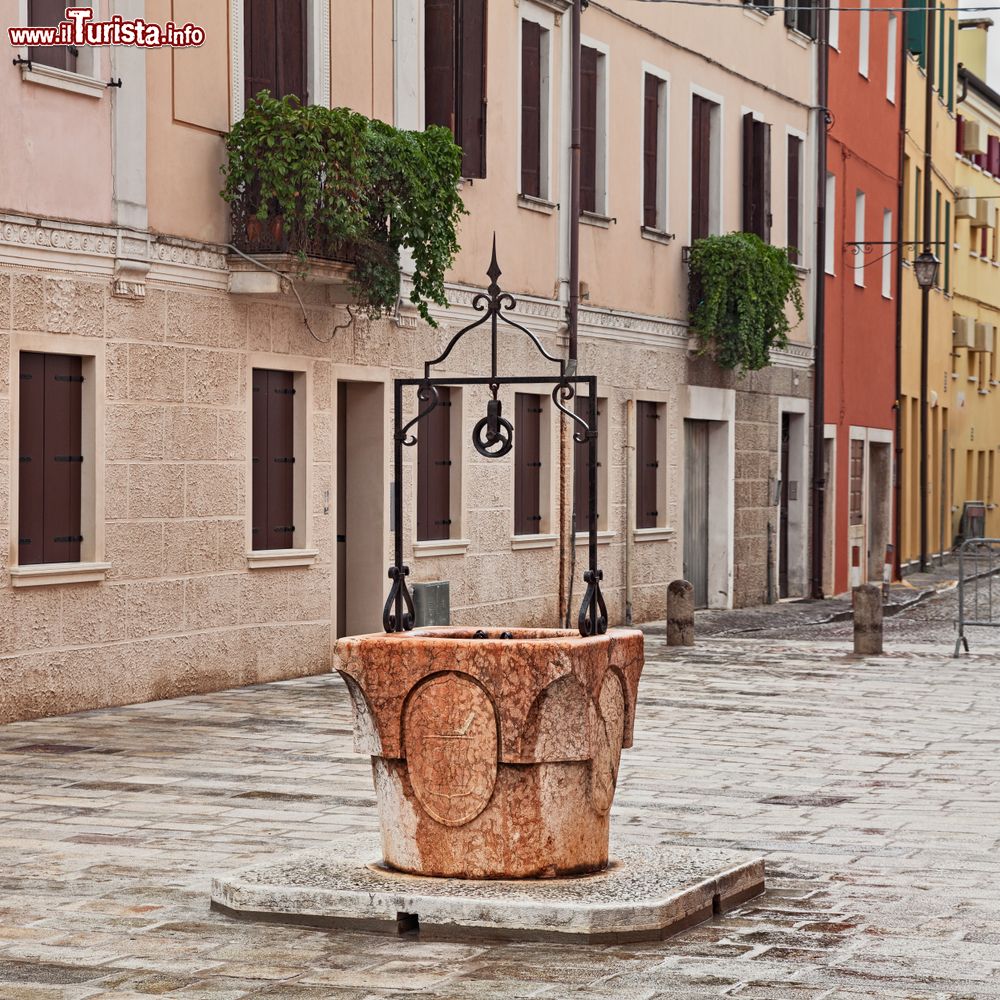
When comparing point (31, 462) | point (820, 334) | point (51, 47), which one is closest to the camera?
point (31, 462)

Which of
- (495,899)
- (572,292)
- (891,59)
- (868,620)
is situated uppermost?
(891,59)

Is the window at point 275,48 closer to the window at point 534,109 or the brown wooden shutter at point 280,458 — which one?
the brown wooden shutter at point 280,458

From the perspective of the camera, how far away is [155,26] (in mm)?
14578

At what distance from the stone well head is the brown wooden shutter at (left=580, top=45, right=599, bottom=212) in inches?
591

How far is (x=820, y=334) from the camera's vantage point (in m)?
30.0

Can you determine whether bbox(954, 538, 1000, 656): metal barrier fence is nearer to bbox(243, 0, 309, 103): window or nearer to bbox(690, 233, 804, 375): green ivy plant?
bbox(690, 233, 804, 375): green ivy plant

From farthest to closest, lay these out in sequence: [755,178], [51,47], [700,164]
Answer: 1. [755,178]
2. [700,164]
3. [51,47]

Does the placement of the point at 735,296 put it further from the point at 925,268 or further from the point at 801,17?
the point at 925,268

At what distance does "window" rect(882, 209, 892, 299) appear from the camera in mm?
34438

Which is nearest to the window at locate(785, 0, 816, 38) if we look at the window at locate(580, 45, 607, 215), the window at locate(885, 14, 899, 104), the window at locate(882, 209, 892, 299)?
the window at locate(885, 14, 899, 104)

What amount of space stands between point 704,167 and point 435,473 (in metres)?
8.16

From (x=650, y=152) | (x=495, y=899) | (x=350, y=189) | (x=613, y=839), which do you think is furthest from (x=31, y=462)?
→ (x=650, y=152)

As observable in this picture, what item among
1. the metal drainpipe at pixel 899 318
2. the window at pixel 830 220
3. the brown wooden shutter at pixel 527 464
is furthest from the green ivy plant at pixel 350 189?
the metal drainpipe at pixel 899 318

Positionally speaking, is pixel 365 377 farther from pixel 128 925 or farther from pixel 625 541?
pixel 128 925
